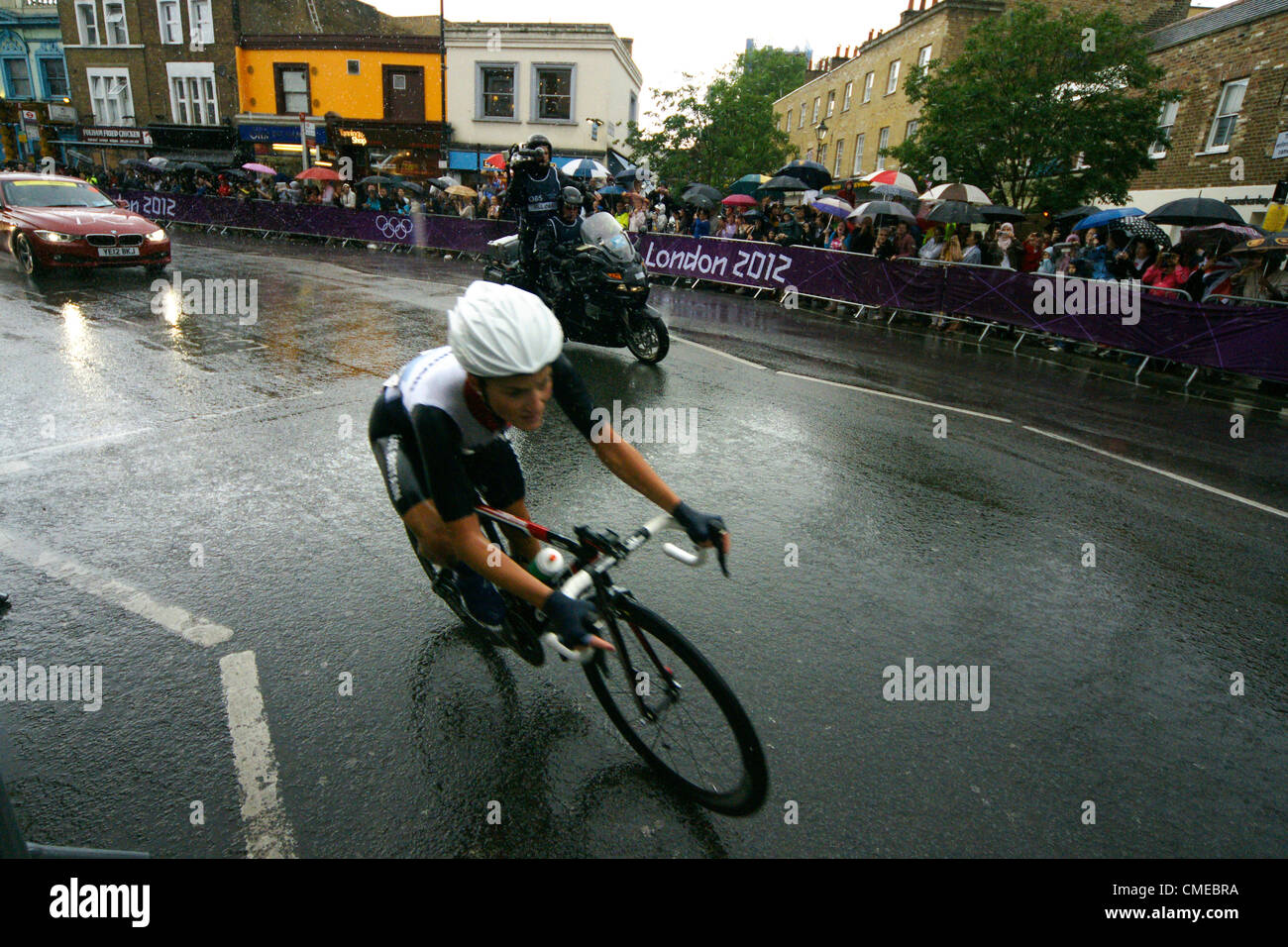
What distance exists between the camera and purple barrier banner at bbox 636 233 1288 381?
10.1 meters

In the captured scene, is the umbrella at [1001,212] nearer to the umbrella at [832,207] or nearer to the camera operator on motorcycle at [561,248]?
the umbrella at [832,207]

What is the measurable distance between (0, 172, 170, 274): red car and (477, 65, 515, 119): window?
78.1 feet

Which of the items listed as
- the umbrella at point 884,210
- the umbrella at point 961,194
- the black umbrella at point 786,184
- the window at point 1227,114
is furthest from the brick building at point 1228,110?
the black umbrella at point 786,184

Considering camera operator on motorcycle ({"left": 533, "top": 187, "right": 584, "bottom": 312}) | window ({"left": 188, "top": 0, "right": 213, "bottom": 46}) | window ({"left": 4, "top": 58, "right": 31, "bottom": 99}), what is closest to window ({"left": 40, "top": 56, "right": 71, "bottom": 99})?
window ({"left": 4, "top": 58, "right": 31, "bottom": 99})

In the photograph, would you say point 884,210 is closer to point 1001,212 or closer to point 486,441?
point 1001,212

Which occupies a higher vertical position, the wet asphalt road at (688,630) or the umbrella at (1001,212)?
the umbrella at (1001,212)

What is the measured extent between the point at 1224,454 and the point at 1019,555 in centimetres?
431

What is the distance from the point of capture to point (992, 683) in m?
3.43

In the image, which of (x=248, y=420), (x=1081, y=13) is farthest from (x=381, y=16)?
(x=248, y=420)

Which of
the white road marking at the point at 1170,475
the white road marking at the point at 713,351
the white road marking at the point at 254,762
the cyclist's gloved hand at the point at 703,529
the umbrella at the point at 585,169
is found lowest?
the white road marking at the point at 254,762

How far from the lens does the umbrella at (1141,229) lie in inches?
492

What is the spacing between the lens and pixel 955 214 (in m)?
14.3

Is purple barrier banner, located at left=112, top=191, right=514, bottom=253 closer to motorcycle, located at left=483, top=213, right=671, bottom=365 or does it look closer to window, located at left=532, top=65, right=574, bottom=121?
motorcycle, located at left=483, top=213, right=671, bottom=365

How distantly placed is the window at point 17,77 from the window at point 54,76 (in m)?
1.10
